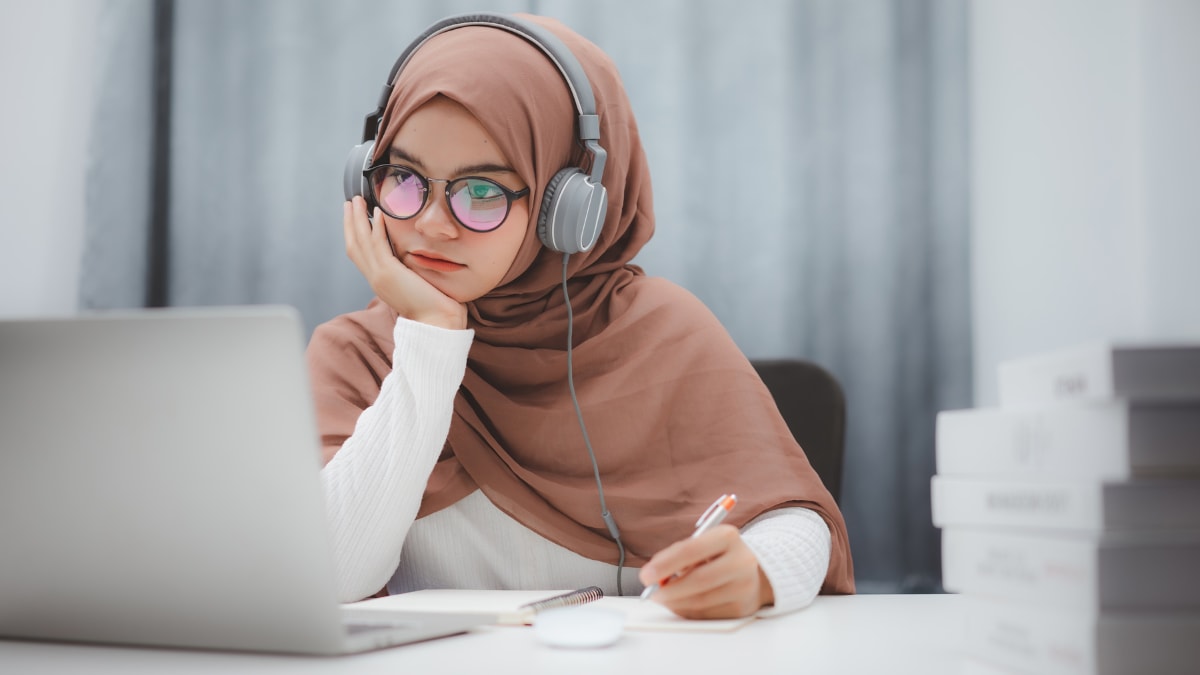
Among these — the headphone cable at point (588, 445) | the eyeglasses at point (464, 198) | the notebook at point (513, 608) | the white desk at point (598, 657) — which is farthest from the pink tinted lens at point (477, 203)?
the white desk at point (598, 657)

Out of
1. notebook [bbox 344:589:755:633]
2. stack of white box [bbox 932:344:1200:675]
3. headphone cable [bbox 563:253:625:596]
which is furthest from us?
headphone cable [bbox 563:253:625:596]

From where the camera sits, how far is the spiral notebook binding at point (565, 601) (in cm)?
78

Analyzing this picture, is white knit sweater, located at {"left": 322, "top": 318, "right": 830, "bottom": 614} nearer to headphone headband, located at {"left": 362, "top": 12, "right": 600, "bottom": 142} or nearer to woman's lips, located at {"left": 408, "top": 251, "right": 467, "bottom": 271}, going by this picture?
woman's lips, located at {"left": 408, "top": 251, "right": 467, "bottom": 271}

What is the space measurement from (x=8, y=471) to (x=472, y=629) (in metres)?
0.33

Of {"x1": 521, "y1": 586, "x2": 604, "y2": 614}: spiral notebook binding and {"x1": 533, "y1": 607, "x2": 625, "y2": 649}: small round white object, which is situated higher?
{"x1": 533, "y1": 607, "x2": 625, "y2": 649}: small round white object

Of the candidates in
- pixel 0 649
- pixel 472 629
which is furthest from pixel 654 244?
pixel 0 649

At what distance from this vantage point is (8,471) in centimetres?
58

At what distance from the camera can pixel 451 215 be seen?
3.69 feet

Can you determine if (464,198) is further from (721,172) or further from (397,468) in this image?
(721,172)

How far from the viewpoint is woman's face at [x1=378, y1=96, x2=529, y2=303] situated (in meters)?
1.12

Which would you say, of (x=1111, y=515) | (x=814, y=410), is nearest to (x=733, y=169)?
(x=814, y=410)

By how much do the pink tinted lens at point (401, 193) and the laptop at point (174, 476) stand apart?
60 cm

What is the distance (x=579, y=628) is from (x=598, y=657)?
0.09 ft

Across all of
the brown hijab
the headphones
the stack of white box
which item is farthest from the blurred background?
the stack of white box
